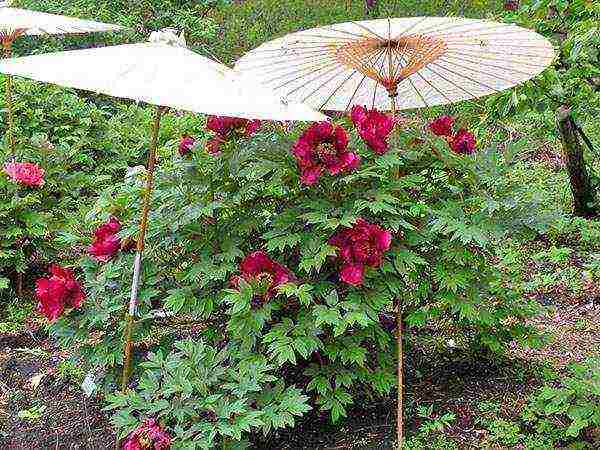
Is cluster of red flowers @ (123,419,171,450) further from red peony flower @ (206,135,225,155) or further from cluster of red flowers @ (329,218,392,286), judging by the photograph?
red peony flower @ (206,135,225,155)

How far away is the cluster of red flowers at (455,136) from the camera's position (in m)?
3.00

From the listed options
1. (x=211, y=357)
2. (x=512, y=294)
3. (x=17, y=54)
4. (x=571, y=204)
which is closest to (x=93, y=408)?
(x=211, y=357)

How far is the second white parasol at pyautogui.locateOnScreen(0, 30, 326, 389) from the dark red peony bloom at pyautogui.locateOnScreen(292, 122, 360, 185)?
0.21 m

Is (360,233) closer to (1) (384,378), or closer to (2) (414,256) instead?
(2) (414,256)

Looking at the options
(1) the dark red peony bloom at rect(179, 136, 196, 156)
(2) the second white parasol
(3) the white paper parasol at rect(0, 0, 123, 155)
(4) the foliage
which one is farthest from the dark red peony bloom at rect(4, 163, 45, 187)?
(4) the foliage

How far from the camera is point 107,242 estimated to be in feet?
10.3

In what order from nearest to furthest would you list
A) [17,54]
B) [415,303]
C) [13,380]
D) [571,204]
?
1. [415,303]
2. [13,380]
3. [571,204]
4. [17,54]

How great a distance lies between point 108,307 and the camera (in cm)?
309

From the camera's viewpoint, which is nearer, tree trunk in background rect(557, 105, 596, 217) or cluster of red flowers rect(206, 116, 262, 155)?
cluster of red flowers rect(206, 116, 262, 155)

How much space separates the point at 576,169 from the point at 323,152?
2.82 meters

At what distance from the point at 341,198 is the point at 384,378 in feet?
2.24

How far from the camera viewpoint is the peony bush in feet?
8.77

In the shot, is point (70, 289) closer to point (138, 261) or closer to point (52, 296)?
point (52, 296)

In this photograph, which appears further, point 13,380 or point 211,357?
point 13,380
